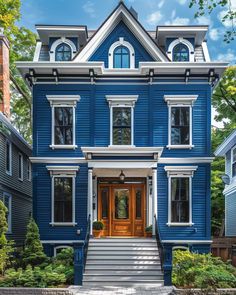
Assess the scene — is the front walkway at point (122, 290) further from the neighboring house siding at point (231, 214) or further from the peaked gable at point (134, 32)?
the neighboring house siding at point (231, 214)

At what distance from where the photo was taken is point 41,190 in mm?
18469

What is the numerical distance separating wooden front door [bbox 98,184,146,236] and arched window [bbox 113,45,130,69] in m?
5.13

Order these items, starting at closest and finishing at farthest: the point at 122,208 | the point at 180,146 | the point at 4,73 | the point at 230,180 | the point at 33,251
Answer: the point at 33,251 → the point at 180,146 → the point at 122,208 → the point at 4,73 → the point at 230,180

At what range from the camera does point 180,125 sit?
18688mm

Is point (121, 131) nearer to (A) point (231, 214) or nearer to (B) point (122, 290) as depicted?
(B) point (122, 290)

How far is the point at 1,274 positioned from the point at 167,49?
11.4 metres

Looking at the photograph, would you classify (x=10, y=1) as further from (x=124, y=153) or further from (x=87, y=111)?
(x=124, y=153)

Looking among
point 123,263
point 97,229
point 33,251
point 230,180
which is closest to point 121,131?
point 97,229

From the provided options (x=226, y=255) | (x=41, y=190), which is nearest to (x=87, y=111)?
(x=41, y=190)

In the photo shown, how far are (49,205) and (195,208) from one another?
19.8 feet

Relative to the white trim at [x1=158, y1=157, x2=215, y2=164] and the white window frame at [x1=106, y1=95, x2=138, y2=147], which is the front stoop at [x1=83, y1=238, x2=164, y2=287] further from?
the white window frame at [x1=106, y1=95, x2=138, y2=147]

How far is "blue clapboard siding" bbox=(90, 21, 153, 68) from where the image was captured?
62.2ft

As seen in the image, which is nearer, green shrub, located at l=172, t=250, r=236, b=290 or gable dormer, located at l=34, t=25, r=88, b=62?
green shrub, located at l=172, t=250, r=236, b=290

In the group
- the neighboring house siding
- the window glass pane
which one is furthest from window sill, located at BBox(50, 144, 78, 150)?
the neighboring house siding
